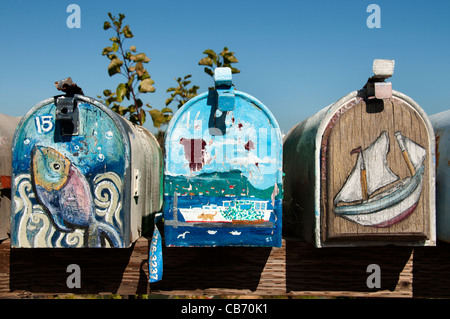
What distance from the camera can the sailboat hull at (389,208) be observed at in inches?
64.7

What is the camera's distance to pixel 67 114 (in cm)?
161

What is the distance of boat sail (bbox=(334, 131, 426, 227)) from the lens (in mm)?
1639

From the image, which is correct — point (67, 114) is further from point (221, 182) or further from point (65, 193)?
point (221, 182)

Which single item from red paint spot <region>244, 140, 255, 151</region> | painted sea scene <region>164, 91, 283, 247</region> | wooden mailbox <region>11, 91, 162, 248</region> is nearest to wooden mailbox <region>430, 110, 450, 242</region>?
painted sea scene <region>164, 91, 283, 247</region>

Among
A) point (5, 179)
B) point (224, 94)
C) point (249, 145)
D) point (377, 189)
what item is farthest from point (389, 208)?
point (5, 179)

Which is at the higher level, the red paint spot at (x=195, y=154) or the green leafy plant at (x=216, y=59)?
the green leafy plant at (x=216, y=59)

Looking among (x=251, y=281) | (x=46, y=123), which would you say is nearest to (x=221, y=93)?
(x=46, y=123)

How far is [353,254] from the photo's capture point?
72.6 inches

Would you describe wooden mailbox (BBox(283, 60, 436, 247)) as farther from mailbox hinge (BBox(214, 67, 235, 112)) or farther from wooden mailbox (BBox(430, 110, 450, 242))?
mailbox hinge (BBox(214, 67, 235, 112))

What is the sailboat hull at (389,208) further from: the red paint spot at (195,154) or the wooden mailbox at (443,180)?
the red paint spot at (195,154)

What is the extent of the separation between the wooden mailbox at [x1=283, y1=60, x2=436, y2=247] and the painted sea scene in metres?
0.22

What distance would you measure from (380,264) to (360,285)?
153mm

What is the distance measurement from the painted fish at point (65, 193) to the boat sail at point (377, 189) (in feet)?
3.62

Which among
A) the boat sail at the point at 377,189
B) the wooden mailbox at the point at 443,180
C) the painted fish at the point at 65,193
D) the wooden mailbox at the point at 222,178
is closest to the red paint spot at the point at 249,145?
the wooden mailbox at the point at 222,178
